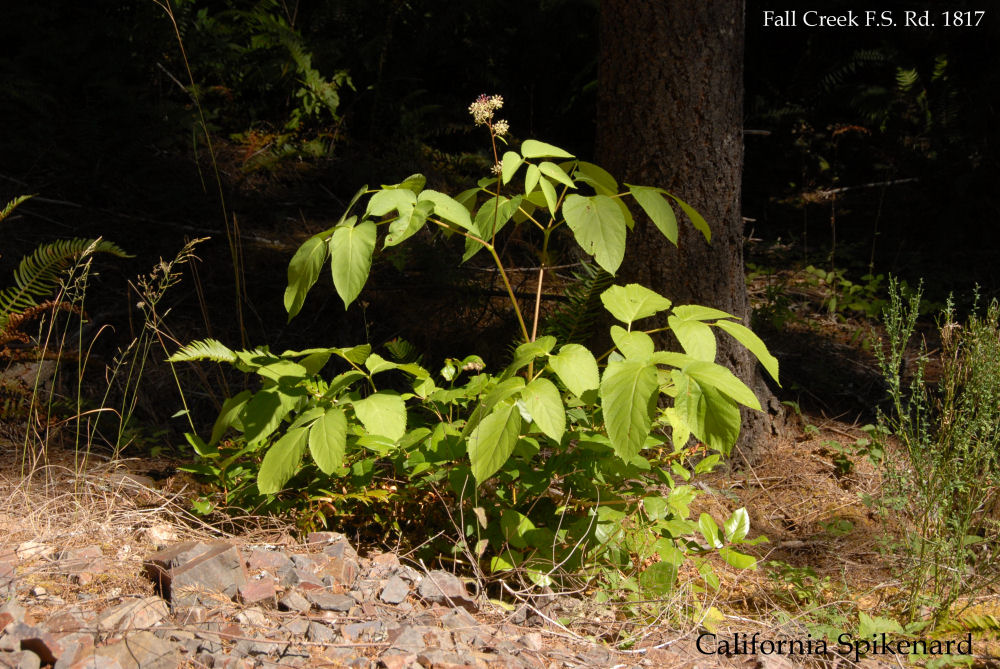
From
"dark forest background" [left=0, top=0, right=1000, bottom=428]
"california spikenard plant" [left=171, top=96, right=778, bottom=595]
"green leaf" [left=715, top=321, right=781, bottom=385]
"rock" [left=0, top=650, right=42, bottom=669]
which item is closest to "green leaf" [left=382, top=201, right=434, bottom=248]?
"california spikenard plant" [left=171, top=96, right=778, bottom=595]

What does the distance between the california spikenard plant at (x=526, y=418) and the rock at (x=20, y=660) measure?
59 cm

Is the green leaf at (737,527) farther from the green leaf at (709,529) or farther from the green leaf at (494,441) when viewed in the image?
the green leaf at (494,441)

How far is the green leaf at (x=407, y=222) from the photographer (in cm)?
177

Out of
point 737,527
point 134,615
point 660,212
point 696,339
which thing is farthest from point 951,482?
point 134,615

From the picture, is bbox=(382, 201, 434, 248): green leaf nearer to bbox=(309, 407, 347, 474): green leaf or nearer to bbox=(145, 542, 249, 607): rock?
bbox=(309, 407, 347, 474): green leaf

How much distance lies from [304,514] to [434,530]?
15.9 inches

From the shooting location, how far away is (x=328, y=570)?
2.05 m

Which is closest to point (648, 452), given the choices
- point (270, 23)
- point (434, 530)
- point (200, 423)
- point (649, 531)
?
point (649, 531)

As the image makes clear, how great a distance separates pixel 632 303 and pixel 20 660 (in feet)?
5.40

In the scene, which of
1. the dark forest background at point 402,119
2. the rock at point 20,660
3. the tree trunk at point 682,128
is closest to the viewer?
the rock at point 20,660

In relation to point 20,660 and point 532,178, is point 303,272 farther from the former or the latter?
point 20,660

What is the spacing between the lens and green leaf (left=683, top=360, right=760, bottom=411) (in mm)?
1740

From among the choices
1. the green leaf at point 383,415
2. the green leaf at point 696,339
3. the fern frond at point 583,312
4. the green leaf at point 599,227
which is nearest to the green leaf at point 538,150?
the green leaf at point 599,227

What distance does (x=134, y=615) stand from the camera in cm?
175
